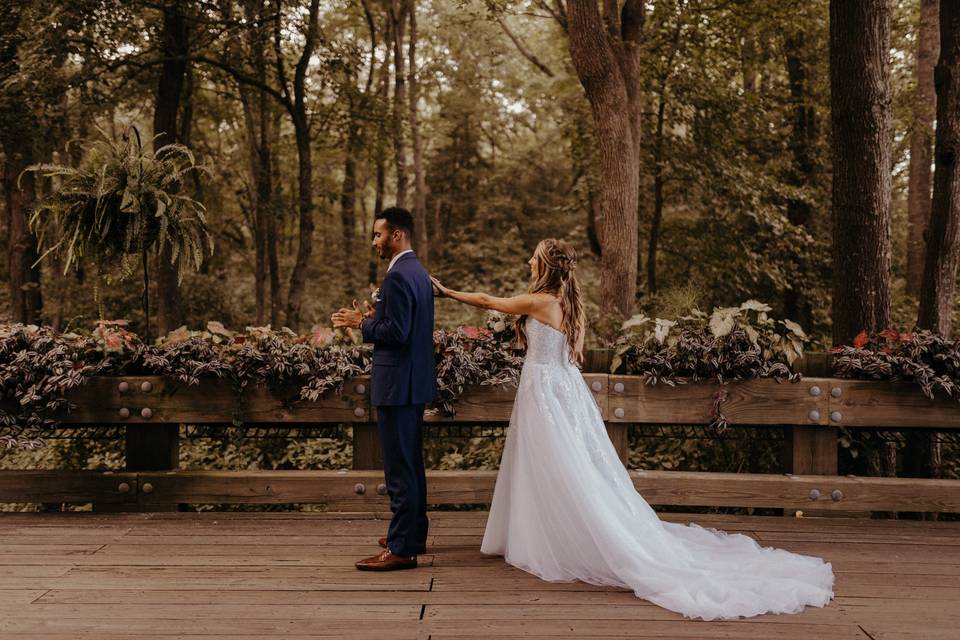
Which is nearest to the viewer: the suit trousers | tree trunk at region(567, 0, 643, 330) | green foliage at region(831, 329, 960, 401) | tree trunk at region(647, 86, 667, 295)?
the suit trousers

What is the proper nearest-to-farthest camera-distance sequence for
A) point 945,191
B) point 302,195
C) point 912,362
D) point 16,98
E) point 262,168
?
1. point 912,362
2. point 945,191
3. point 16,98
4. point 302,195
5. point 262,168

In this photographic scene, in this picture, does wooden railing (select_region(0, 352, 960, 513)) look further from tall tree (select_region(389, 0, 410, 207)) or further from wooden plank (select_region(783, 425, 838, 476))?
tall tree (select_region(389, 0, 410, 207))

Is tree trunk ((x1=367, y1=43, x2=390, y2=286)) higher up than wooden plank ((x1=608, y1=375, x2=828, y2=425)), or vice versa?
tree trunk ((x1=367, y1=43, x2=390, y2=286))

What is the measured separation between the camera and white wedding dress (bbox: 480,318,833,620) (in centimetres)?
368

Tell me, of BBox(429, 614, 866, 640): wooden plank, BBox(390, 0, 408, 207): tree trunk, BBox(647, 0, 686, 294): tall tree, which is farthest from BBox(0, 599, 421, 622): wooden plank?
BBox(390, 0, 408, 207): tree trunk

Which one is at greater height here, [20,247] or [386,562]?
[20,247]

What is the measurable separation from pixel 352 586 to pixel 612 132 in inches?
255

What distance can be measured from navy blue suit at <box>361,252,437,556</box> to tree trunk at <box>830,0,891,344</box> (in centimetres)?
385

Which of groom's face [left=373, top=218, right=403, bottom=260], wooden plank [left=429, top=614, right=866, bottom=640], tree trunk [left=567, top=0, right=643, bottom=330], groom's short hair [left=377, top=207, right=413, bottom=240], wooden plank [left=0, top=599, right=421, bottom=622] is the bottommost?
wooden plank [left=0, top=599, right=421, bottom=622]

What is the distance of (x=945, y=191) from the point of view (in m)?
6.45

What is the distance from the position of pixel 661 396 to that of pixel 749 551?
4.07ft

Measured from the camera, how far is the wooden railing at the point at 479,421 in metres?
5.06

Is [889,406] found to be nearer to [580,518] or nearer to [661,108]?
[580,518]

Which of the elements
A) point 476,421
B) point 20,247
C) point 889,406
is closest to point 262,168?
point 20,247
